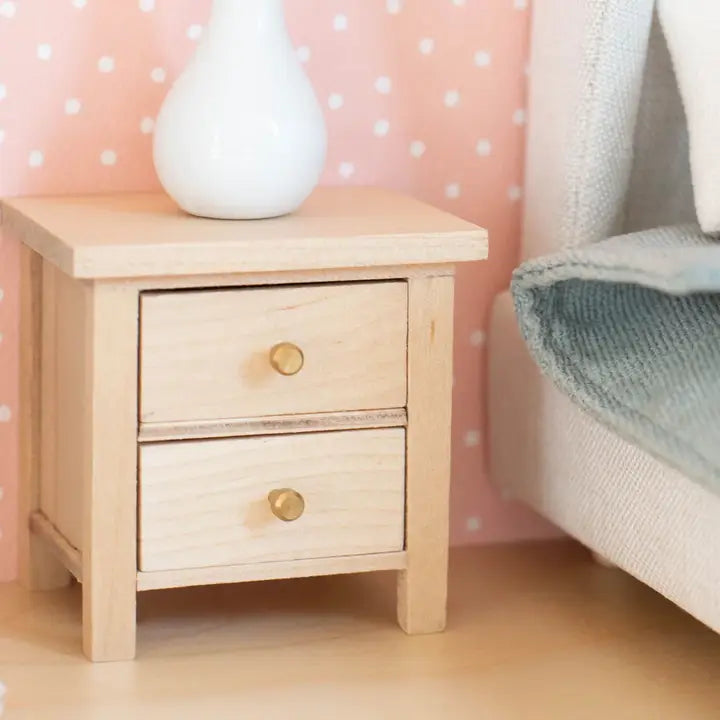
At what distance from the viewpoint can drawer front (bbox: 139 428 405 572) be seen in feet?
4.59

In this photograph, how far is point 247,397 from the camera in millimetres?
1405

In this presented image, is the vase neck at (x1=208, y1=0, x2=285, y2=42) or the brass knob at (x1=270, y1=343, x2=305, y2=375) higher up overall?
the vase neck at (x1=208, y1=0, x2=285, y2=42)

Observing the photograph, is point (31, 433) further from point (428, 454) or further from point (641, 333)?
point (641, 333)

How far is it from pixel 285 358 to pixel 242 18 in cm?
32

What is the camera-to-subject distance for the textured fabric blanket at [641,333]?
4.08ft

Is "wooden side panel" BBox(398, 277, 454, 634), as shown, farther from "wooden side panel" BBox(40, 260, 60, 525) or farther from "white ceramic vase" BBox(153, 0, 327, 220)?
"wooden side panel" BBox(40, 260, 60, 525)

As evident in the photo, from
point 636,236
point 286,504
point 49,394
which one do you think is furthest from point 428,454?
point 49,394

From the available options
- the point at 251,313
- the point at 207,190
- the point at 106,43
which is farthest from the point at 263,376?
the point at 106,43

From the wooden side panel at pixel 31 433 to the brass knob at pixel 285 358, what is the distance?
31cm

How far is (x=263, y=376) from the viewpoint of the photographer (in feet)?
4.61

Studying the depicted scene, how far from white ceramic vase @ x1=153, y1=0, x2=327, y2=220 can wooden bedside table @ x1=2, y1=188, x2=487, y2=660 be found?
31 mm

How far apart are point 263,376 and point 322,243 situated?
0.45 ft

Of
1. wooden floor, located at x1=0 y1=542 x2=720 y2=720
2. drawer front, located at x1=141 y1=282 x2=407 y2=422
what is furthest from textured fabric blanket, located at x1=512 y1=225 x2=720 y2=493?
wooden floor, located at x1=0 y1=542 x2=720 y2=720

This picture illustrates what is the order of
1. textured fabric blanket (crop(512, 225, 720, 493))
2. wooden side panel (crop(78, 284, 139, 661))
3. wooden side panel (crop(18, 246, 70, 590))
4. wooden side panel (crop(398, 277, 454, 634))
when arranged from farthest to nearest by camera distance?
wooden side panel (crop(18, 246, 70, 590)), wooden side panel (crop(398, 277, 454, 634)), wooden side panel (crop(78, 284, 139, 661)), textured fabric blanket (crop(512, 225, 720, 493))
